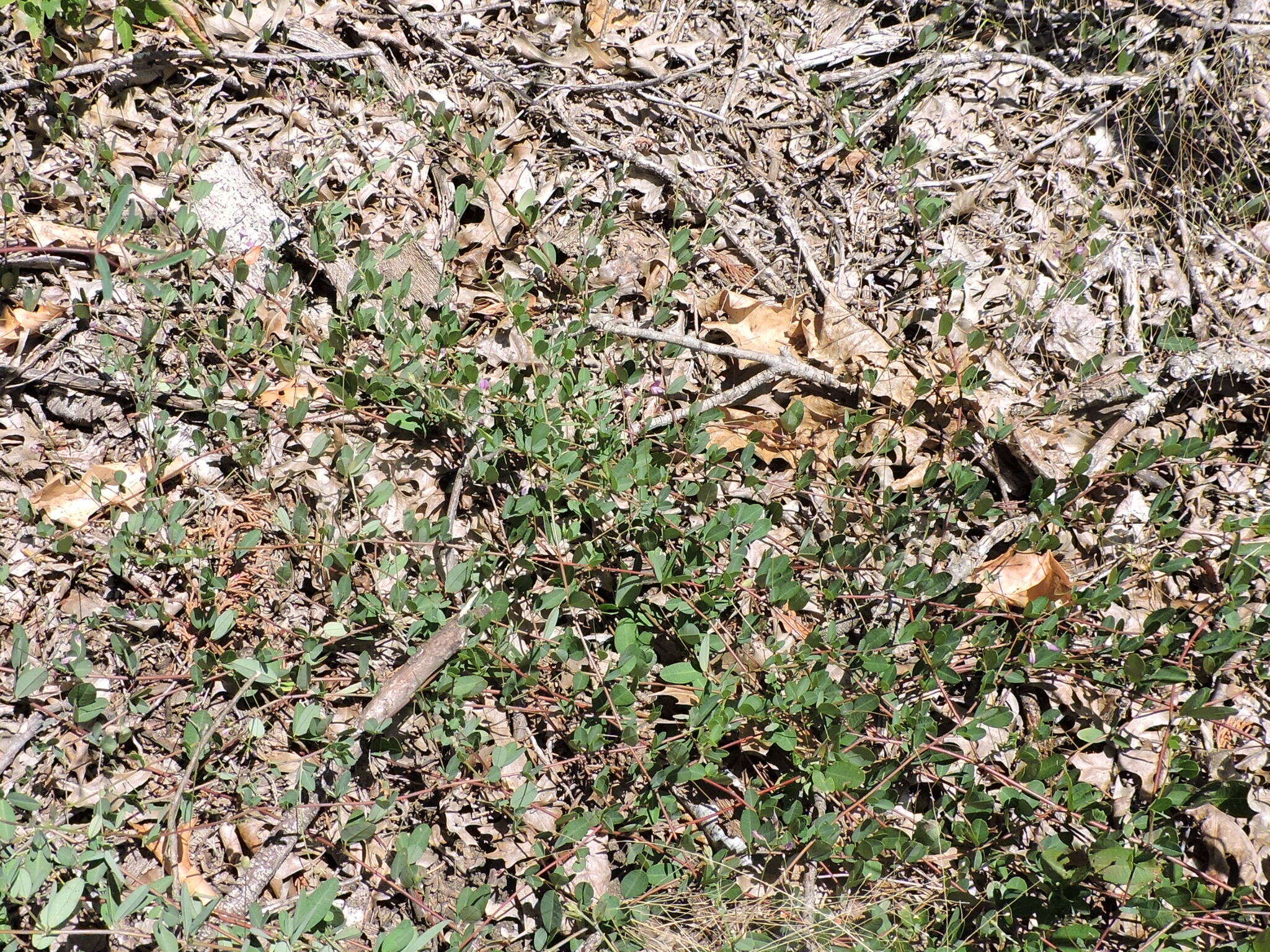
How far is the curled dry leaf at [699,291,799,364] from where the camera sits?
Result: 3.23 meters

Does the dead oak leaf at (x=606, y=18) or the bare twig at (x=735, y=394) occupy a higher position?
the dead oak leaf at (x=606, y=18)

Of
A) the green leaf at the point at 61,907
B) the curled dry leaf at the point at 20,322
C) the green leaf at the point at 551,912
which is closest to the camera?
Answer: the green leaf at the point at 61,907

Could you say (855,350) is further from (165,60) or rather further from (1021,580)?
(165,60)

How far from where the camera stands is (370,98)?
3498 mm

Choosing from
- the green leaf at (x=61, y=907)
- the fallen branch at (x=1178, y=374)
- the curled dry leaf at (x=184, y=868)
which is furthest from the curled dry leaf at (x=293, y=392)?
the fallen branch at (x=1178, y=374)

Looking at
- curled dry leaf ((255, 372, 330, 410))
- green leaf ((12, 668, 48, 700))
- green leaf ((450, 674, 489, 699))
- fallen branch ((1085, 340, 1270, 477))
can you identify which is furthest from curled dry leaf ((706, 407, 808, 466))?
green leaf ((12, 668, 48, 700))

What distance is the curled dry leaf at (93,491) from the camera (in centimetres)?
267

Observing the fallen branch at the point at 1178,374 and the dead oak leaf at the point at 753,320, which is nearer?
the fallen branch at the point at 1178,374

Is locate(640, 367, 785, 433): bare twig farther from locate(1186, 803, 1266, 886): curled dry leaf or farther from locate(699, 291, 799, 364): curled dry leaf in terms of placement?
locate(1186, 803, 1266, 886): curled dry leaf

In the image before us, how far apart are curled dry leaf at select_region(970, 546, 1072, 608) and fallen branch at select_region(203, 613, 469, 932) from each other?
169 cm

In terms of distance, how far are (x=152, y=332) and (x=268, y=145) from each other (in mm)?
1004

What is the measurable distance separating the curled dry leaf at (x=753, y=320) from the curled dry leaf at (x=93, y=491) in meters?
1.94

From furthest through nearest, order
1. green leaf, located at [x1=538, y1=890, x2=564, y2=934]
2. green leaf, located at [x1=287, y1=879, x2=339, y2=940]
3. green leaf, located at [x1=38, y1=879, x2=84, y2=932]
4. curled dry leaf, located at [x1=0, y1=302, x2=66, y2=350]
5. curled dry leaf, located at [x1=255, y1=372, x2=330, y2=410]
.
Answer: curled dry leaf, located at [x1=255, y1=372, x2=330, y2=410]
curled dry leaf, located at [x1=0, y1=302, x2=66, y2=350]
green leaf, located at [x1=538, y1=890, x2=564, y2=934]
green leaf, located at [x1=287, y1=879, x2=339, y2=940]
green leaf, located at [x1=38, y1=879, x2=84, y2=932]

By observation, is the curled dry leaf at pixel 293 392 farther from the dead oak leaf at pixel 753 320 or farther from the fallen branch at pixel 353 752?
the dead oak leaf at pixel 753 320
